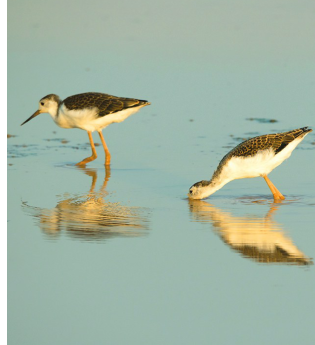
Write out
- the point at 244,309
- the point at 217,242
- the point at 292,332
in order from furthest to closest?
the point at 217,242
the point at 244,309
the point at 292,332

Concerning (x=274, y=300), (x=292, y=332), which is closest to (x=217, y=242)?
(x=274, y=300)

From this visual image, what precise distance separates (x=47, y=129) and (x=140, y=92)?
8.15ft

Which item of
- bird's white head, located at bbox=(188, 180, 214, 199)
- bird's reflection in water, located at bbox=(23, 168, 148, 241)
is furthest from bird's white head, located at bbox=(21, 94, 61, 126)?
bird's white head, located at bbox=(188, 180, 214, 199)

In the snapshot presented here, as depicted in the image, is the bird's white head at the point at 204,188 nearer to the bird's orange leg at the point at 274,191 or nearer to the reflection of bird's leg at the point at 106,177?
the bird's orange leg at the point at 274,191

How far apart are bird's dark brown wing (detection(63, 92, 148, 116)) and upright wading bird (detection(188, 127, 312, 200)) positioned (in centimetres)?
361

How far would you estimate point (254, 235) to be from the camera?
8.46 metres

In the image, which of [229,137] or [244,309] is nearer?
[244,309]

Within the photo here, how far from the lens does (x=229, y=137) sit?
14.2 metres

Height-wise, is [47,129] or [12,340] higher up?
[47,129]

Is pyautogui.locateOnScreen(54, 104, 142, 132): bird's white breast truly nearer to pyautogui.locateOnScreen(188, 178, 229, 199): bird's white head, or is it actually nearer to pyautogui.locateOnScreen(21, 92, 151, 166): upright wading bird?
pyautogui.locateOnScreen(21, 92, 151, 166): upright wading bird

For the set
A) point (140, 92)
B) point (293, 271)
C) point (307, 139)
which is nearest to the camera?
point (293, 271)

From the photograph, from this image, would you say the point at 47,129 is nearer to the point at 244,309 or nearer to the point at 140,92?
the point at 140,92

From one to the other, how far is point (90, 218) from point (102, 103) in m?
4.92

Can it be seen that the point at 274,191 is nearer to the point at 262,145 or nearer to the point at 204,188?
the point at 262,145
